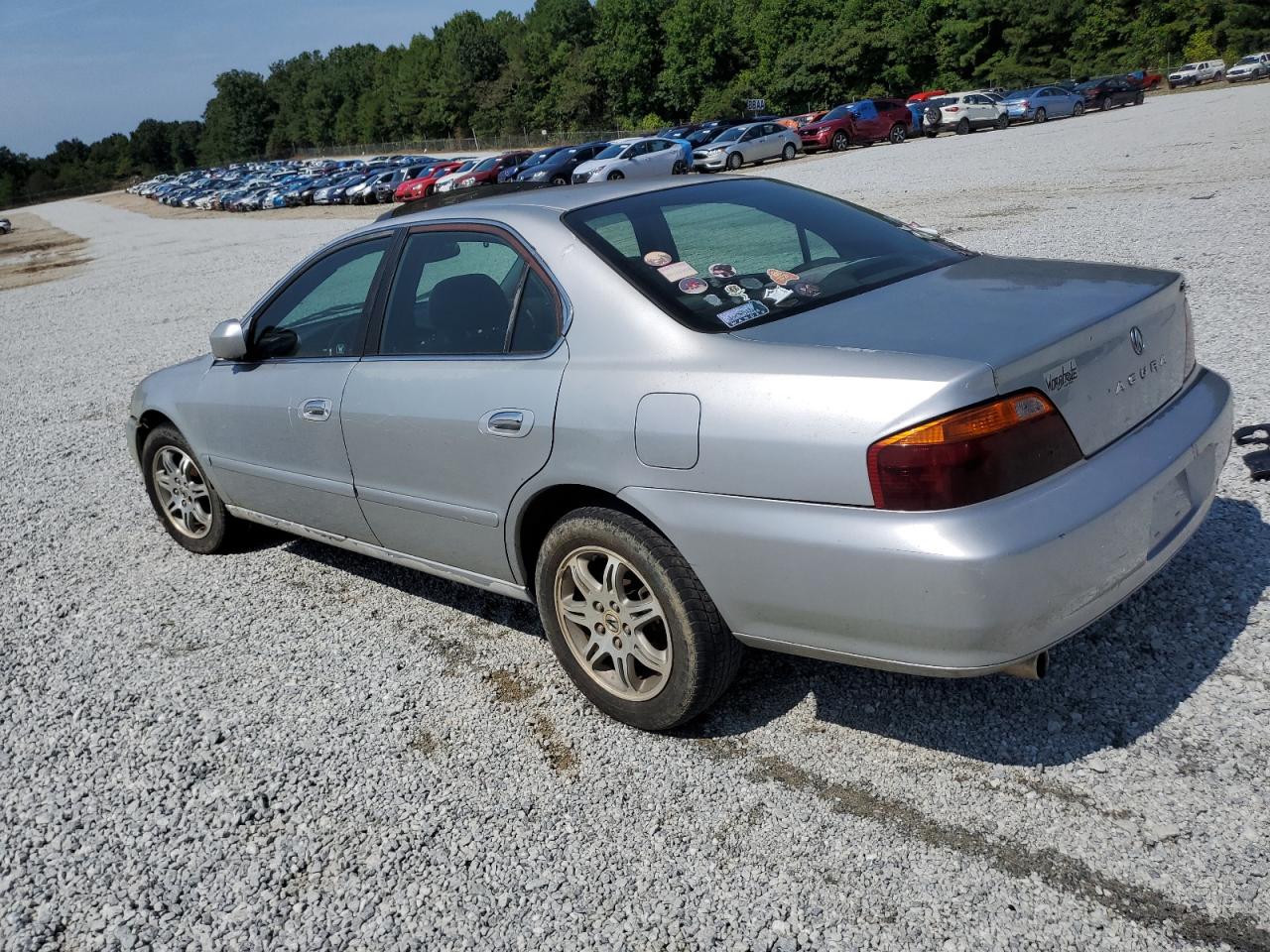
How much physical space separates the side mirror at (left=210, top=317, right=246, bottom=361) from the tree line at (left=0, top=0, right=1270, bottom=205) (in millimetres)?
67931

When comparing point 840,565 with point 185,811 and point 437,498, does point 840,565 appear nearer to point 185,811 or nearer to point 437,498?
point 437,498

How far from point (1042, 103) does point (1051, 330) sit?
134ft

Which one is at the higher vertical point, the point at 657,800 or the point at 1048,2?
the point at 1048,2

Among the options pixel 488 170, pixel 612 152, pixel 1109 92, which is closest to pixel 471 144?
pixel 488 170

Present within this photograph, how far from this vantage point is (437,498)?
12.2ft

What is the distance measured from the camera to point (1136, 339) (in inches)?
116

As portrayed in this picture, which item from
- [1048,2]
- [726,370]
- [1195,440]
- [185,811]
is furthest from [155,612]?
[1048,2]

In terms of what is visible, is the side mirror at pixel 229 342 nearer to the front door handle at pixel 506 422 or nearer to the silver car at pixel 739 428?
the silver car at pixel 739 428

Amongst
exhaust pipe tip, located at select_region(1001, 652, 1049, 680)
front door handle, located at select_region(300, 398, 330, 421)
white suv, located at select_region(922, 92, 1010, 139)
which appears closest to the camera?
exhaust pipe tip, located at select_region(1001, 652, 1049, 680)

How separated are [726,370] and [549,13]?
11698 cm

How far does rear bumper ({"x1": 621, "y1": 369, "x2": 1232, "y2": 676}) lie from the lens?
250 centimetres

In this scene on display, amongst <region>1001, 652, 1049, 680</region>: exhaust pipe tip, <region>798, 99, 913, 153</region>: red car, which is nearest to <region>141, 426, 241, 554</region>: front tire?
<region>1001, 652, 1049, 680</region>: exhaust pipe tip

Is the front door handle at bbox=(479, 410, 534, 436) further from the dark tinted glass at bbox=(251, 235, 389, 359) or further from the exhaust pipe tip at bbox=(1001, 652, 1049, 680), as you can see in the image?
the exhaust pipe tip at bbox=(1001, 652, 1049, 680)

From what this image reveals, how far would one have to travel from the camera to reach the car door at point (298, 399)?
417cm
